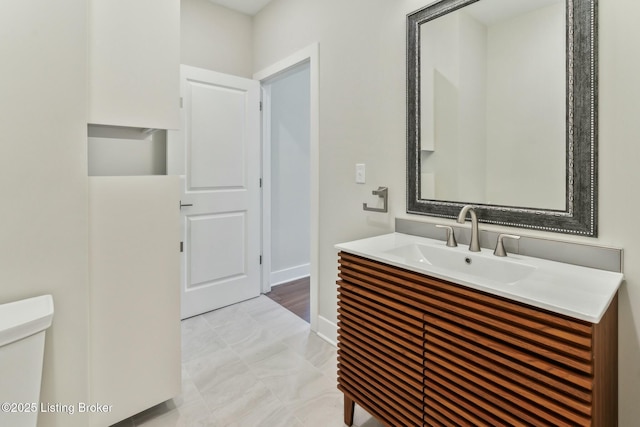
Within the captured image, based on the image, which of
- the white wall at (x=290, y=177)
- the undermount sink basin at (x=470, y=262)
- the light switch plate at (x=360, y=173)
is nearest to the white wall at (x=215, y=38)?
the white wall at (x=290, y=177)

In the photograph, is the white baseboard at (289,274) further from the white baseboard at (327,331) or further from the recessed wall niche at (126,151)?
the recessed wall niche at (126,151)

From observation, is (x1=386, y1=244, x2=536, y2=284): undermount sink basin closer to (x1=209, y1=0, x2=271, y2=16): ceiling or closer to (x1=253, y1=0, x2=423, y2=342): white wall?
(x1=253, y1=0, x2=423, y2=342): white wall

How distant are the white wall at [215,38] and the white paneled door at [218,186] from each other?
0.69 ft

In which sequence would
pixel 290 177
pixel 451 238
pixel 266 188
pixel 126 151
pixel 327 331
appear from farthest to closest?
pixel 290 177 → pixel 266 188 → pixel 327 331 → pixel 126 151 → pixel 451 238

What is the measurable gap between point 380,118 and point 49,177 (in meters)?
1.61

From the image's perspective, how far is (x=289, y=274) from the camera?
378 cm

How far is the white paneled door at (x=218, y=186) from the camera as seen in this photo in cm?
274

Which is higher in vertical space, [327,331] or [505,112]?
[505,112]

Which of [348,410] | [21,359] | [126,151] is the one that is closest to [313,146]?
[126,151]

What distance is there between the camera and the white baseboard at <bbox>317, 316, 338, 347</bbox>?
2.34m

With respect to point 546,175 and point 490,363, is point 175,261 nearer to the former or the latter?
point 490,363

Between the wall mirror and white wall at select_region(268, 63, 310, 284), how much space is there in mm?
2025

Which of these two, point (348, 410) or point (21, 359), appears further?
point (348, 410)

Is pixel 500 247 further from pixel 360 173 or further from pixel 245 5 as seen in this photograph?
pixel 245 5
